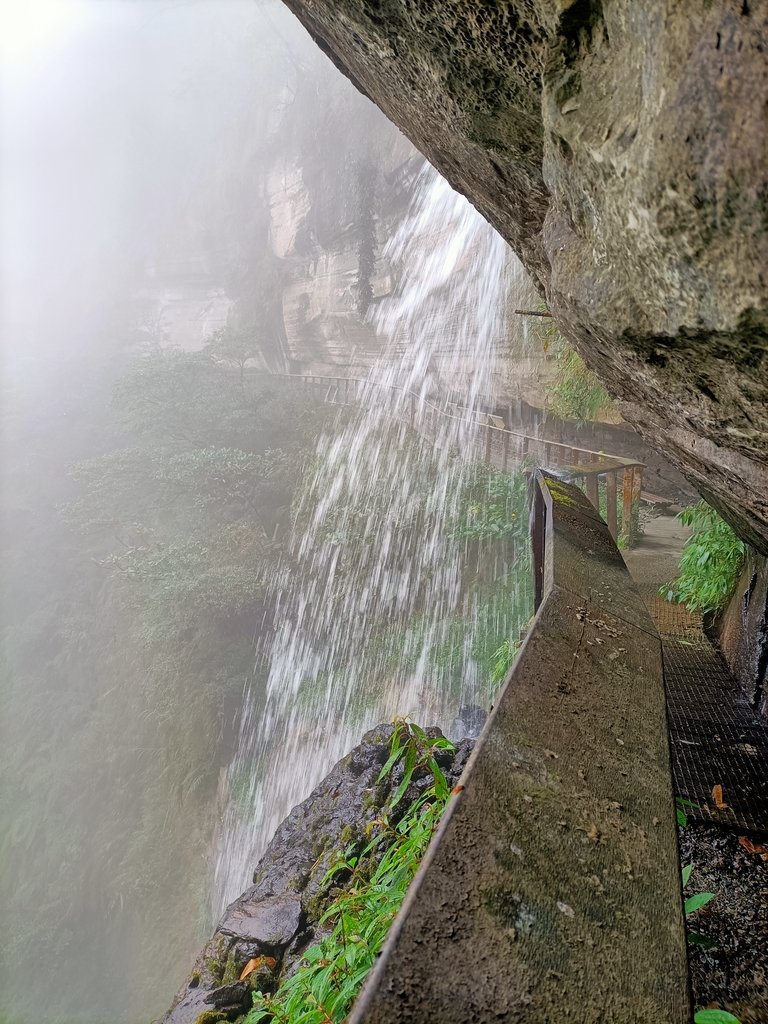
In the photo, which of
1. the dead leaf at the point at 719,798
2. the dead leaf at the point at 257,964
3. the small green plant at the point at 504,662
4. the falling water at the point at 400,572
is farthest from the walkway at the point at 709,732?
the falling water at the point at 400,572

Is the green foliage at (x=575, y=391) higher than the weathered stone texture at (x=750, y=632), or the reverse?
the green foliage at (x=575, y=391)

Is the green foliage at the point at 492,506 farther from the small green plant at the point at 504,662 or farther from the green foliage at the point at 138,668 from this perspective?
the green foliage at the point at 138,668

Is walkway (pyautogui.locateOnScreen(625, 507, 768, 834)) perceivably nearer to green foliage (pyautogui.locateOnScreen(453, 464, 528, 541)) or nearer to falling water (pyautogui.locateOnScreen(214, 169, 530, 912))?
falling water (pyautogui.locateOnScreen(214, 169, 530, 912))

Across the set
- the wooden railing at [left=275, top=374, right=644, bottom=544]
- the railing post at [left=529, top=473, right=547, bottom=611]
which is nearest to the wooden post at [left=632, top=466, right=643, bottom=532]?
the wooden railing at [left=275, top=374, right=644, bottom=544]

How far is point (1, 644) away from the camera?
65.0 feet

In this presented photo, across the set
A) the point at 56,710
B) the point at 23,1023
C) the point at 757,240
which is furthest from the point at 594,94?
the point at 56,710

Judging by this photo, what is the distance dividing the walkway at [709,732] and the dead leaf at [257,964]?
2.38m

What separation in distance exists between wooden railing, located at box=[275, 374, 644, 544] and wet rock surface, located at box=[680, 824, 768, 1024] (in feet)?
7.73

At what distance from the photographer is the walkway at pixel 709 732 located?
241 centimetres

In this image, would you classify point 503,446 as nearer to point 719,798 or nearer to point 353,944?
point 719,798

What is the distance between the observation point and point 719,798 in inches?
96.4

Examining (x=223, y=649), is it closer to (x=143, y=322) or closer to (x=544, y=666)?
(x=544, y=666)

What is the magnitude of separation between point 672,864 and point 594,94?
1.61 m

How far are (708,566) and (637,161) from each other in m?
3.61
